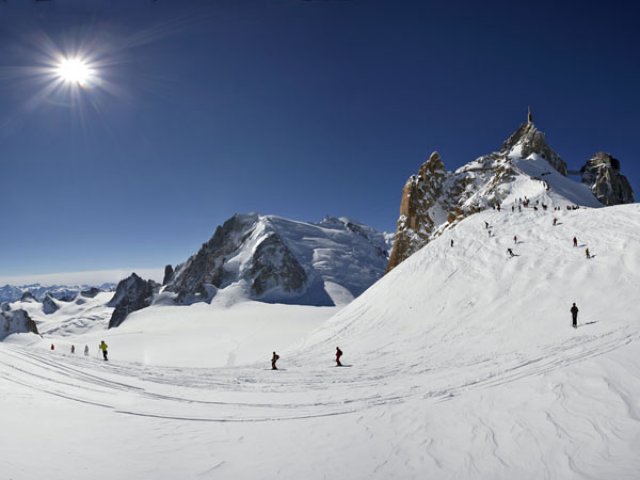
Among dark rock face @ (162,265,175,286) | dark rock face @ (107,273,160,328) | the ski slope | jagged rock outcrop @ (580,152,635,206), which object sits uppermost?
jagged rock outcrop @ (580,152,635,206)

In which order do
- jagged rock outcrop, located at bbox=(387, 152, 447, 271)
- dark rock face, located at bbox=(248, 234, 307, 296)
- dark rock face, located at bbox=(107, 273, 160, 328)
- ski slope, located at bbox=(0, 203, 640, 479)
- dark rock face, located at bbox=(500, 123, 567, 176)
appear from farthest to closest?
dark rock face, located at bbox=(107, 273, 160, 328) < dark rock face, located at bbox=(248, 234, 307, 296) < dark rock face, located at bbox=(500, 123, 567, 176) < jagged rock outcrop, located at bbox=(387, 152, 447, 271) < ski slope, located at bbox=(0, 203, 640, 479)

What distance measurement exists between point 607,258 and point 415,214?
57.2 metres

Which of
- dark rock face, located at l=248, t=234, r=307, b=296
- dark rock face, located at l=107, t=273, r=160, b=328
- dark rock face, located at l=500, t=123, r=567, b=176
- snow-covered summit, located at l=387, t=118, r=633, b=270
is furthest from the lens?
dark rock face, located at l=107, t=273, r=160, b=328

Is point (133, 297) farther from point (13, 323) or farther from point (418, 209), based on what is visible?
point (418, 209)

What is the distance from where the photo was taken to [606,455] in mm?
7965

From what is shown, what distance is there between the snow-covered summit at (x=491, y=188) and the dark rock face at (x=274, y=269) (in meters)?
39.0

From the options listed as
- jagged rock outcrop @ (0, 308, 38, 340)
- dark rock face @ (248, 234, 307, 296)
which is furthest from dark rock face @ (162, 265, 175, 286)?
jagged rock outcrop @ (0, 308, 38, 340)

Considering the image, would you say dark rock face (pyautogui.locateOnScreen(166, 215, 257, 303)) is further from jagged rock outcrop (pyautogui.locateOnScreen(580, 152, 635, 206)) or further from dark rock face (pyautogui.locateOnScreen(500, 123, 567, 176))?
jagged rock outcrop (pyautogui.locateOnScreen(580, 152, 635, 206))

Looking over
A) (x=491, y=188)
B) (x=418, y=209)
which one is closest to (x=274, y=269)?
(x=418, y=209)

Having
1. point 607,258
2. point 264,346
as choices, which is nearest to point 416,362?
point 607,258

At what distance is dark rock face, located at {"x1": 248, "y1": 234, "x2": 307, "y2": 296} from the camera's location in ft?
346

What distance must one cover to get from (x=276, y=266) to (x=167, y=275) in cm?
6317

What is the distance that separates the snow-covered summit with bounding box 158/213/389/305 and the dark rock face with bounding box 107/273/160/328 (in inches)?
306

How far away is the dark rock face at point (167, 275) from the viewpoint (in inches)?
5581
